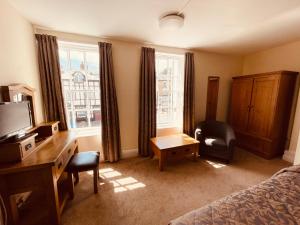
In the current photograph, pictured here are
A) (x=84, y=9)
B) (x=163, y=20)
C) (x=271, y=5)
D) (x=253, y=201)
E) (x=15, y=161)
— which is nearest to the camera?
(x=253, y=201)

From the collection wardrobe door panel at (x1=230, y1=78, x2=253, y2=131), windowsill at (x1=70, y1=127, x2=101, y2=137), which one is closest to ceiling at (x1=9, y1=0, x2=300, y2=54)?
wardrobe door panel at (x1=230, y1=78, x2=253, y2=131)

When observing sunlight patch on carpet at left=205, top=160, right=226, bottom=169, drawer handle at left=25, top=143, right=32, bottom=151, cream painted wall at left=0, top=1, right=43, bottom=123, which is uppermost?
cream painted wall at left=0, top=1, right=43, bottom=123

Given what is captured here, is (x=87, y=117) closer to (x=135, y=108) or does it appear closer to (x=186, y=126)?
(x=135, y=108)

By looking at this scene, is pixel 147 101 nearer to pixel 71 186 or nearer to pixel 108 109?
pixel 108 109

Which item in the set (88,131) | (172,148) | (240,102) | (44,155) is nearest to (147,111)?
(172,148)

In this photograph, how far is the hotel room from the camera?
54.1 inches

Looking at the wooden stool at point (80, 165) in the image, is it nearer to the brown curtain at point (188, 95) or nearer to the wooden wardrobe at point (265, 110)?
the brown curtain at point (188, 95)

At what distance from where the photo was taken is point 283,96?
2822 millimetres

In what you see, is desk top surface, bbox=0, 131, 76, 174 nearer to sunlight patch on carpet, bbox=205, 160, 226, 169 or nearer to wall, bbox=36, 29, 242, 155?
wall, bbox=36, 29, 242, 155

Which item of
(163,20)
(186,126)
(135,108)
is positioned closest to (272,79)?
(186,126)

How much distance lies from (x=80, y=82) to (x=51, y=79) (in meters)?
0.50

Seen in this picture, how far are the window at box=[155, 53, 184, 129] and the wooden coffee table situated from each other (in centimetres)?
57

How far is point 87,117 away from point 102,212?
1761 mm

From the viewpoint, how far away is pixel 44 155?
4.79 feet
